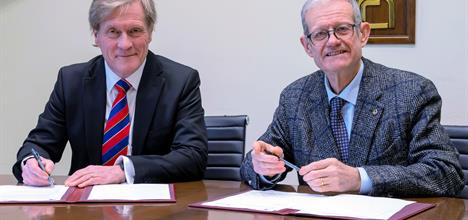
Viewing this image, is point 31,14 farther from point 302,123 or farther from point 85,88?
point 302,123

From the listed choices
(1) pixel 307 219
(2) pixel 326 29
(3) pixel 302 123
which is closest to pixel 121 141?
(3) pixel 302 123

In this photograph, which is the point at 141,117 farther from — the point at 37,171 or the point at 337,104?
the point at 337,104

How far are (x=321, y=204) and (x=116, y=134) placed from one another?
3.39ft

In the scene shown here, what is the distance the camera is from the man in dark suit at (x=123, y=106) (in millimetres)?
2350

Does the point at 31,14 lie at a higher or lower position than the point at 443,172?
higher

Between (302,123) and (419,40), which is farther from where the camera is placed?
(419,40)

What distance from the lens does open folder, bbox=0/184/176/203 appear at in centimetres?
175

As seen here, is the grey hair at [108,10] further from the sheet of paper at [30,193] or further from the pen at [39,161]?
the sheet of paper at [30,193]

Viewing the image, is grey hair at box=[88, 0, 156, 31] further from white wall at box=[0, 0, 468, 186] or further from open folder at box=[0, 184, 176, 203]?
white wall at box=[0, 0, 468, 186]

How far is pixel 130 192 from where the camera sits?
1857 mm

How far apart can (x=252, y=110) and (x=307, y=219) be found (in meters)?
1.93

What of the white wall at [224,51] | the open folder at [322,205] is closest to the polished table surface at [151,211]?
the open folder at [322,205]

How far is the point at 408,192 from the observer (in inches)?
70.4

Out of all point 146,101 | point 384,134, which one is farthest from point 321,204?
point 146,101
